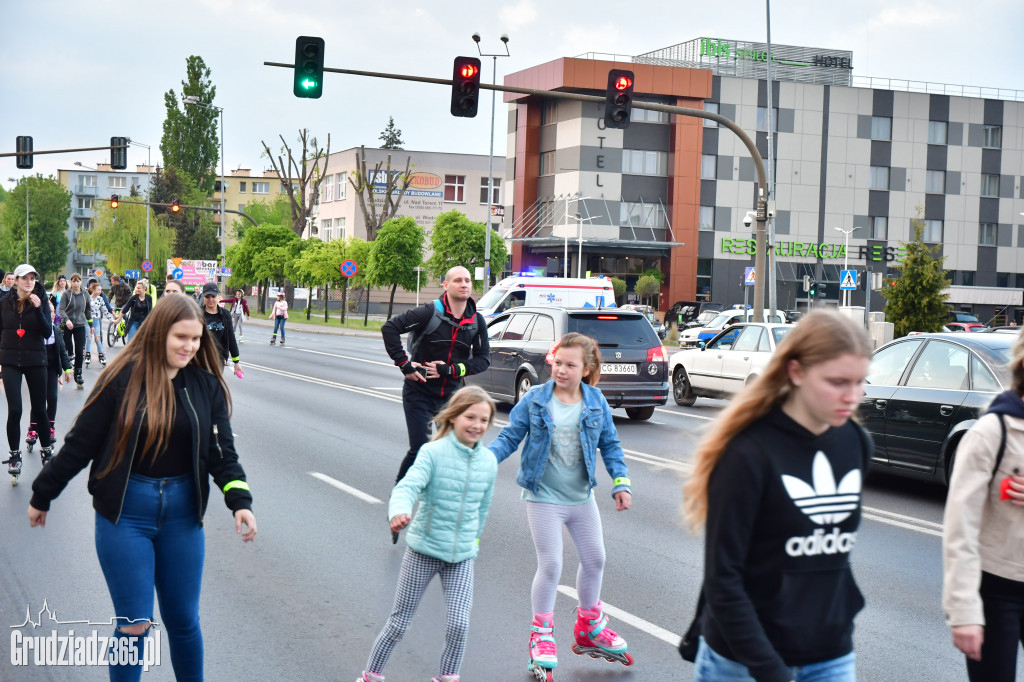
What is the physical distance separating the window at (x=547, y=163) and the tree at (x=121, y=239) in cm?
4307

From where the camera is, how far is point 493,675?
5.18 metres

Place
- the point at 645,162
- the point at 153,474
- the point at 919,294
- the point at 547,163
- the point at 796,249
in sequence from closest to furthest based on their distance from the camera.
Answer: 1. the point at 153,474
2. the point at 919,294
3. the point at 645,162
4. the point at 547,163
5. the point at 796,249

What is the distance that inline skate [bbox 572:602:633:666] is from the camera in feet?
17.5

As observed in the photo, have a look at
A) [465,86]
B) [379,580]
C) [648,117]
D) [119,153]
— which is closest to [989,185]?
[648,117]

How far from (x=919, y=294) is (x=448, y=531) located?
105 feet

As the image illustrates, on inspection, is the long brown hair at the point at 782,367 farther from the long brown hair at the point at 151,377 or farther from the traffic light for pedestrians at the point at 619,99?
the traffic light for pedestrians at the point at 619,99

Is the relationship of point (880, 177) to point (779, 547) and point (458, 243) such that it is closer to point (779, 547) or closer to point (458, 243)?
point (458, 243)

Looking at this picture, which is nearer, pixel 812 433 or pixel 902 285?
pixel 812 433

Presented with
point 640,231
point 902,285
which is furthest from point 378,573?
point 640,231

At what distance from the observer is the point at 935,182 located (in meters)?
72.5

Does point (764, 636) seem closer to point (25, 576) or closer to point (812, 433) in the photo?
point (812, 433)

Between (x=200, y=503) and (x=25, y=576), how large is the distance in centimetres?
328

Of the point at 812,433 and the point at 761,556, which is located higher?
the point at 812,433

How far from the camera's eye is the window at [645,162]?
68.0 meters
